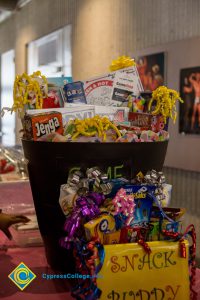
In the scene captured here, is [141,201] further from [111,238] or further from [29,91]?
[29,91]

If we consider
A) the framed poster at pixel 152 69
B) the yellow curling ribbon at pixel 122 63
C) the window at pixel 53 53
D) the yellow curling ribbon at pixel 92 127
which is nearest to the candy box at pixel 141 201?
the yellow curling ribbon at pixel 92 127

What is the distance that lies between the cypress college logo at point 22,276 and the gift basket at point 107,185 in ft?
0.19

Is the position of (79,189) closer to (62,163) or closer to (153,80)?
(62,163)

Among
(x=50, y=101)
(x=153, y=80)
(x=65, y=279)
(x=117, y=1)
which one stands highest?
(x=117, y=1)

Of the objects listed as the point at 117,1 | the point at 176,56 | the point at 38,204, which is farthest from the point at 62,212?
the point at 117,1

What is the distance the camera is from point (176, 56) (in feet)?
10.2

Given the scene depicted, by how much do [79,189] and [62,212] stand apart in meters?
0.11

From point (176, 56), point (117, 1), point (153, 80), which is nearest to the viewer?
point (176, 56)

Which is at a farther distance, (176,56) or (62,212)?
(176,56)

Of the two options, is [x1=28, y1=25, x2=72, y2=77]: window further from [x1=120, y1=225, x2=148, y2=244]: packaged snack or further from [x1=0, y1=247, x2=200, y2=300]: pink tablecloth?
[x1=120, y1=225, x2=148, y2=244]: packaged snack

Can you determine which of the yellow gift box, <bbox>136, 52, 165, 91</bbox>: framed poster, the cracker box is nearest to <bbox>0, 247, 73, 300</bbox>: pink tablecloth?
the yellow gift box

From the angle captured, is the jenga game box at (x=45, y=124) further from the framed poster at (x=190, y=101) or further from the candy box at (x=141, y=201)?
the framed poster at (x=190, y=101)

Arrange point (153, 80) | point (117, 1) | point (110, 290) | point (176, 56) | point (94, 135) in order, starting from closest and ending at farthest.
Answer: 1. point (110, 290)
2. point (94, 135)
3. point (176, 56)
4. point (153, 80)
5. point (117, 1)

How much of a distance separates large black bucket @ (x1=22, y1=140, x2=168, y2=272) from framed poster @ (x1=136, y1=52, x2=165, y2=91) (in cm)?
246
